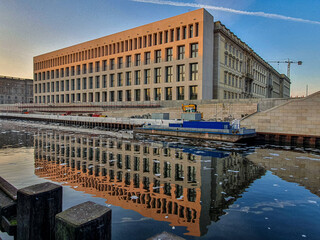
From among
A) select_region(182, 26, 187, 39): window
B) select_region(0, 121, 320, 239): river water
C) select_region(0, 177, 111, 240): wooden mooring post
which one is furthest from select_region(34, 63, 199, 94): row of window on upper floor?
select_region(0, 177, 111, 240): wooden mooring post

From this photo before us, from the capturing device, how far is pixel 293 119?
25.4 m

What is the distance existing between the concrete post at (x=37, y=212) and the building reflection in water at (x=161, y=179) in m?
2.96

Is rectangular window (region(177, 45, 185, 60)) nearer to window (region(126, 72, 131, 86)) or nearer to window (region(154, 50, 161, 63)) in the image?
window (region(154, 50, 161, 63))

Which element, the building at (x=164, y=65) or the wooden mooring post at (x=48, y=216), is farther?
the building at (x=164, y=65)

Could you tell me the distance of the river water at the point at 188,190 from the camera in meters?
6.25

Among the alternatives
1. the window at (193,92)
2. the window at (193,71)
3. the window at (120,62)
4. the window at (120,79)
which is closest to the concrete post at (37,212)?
the window at (193,92)

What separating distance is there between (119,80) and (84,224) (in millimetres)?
65285

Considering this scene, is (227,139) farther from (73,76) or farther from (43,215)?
(73,76)

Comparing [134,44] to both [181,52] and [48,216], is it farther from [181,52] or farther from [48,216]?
[48,216]

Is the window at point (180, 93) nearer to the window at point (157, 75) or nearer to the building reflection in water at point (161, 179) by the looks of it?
the window at point (157, 75)

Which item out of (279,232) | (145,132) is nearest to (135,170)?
(279,232)

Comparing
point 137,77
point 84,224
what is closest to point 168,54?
→ point 137,77

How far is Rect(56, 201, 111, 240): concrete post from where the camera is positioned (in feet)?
11.7

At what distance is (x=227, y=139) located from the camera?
2491 cm
